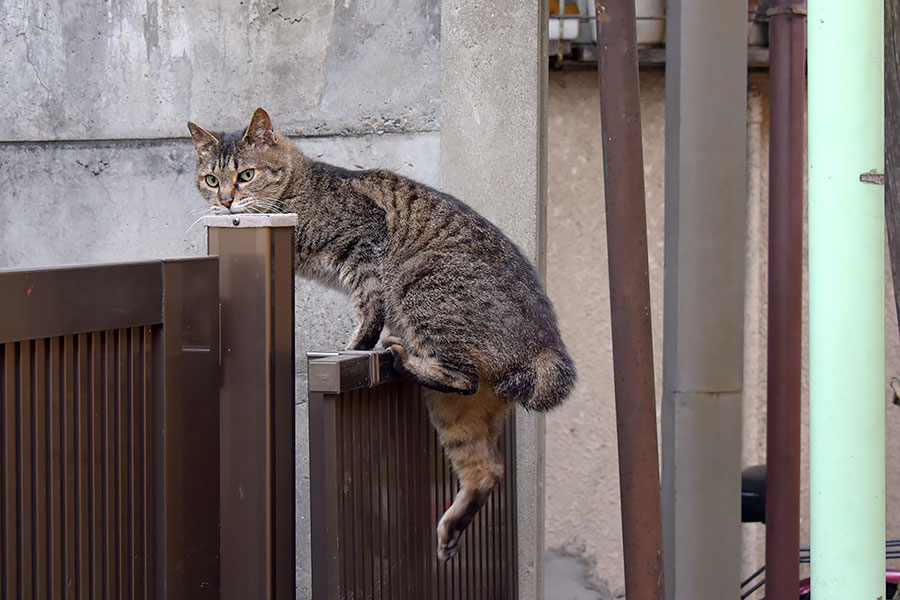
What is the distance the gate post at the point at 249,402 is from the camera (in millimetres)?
1798

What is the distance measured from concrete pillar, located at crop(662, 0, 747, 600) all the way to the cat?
33cm

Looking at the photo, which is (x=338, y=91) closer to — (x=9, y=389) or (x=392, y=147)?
(x=392, y=147)

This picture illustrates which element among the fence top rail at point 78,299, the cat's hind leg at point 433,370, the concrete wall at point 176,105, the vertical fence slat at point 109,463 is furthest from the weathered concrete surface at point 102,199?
the vertical fence slat at point 109,463

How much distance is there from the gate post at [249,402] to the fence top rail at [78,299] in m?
0.18

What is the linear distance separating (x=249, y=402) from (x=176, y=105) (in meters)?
1.95

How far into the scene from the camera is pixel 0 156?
3.59 m

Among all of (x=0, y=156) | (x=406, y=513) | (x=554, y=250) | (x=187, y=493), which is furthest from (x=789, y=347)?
(x=0, y=156)

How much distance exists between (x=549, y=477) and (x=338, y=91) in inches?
77.6

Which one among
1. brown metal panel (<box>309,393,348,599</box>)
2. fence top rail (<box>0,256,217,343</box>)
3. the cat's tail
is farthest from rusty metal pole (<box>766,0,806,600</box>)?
fence top rail (<box>0,256,217,343</box>)

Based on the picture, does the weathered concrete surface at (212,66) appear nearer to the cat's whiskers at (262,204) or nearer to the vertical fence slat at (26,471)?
the cat's whiskers at (262,204)

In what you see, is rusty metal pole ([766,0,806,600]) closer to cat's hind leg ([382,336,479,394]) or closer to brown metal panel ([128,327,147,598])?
cat's hind leg ([382,336,479,394])

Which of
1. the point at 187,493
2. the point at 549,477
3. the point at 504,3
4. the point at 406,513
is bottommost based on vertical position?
the point at 549,477

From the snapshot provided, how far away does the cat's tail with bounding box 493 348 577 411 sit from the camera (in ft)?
7.82

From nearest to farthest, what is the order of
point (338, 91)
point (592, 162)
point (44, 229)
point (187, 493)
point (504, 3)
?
point (187, 493), point (504, 3), point (338, 91), point (44, 229), point (592, 162)
